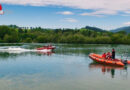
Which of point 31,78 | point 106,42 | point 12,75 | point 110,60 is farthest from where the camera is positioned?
point 106,42

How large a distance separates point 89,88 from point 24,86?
5497mm

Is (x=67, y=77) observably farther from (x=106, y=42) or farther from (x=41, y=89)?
(x=106, y=42)

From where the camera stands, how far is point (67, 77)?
20.8 m

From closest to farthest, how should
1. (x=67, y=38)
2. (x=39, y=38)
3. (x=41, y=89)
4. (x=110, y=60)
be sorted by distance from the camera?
1. (x=41, y=89)
2. (x=110, y=60)
3. (x=67, y=38)
4. (x=39, y=38)

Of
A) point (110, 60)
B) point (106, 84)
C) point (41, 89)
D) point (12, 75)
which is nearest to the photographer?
point (41, 89)

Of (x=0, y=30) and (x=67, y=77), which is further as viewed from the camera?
(x=0, y=30)

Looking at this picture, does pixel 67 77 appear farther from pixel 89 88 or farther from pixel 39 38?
pixel 39 38

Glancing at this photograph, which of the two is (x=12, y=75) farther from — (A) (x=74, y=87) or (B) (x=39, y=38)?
(B) (x=39, y=38)

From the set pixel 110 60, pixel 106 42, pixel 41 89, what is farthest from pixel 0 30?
pixel 41 89

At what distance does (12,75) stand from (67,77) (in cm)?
589

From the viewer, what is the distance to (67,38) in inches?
5231

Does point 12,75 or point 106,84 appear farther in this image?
point 12,75

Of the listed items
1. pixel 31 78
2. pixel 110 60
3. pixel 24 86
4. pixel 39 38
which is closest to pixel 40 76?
pixel 31 78

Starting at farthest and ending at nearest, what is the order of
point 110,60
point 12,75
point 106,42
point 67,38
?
point 67,38 < point 106,42 < point 110,60 < point 12,75
